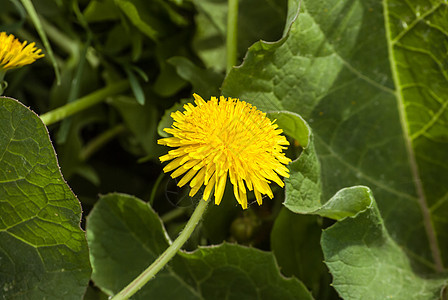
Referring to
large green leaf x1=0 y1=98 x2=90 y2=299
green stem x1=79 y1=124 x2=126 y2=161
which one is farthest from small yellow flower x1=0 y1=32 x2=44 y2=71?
green stem x1=79 y1=124 x2=126 y2=161

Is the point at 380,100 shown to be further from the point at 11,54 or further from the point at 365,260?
the point at 11,54

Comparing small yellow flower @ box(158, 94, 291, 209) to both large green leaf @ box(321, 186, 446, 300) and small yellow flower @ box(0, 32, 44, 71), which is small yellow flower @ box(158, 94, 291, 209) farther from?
small yellow flower @ box(0, 32, 44, 71)

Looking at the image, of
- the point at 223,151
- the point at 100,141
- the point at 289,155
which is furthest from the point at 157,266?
the point at 100,141

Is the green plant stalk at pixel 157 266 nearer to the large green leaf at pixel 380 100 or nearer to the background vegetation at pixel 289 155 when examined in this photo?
the background vegetation at pixel 289 155

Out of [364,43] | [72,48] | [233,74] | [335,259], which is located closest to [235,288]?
[335,259]

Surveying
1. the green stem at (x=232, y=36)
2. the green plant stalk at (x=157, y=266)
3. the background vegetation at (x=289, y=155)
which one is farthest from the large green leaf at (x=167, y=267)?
the green stem at (x=232, y=36)
